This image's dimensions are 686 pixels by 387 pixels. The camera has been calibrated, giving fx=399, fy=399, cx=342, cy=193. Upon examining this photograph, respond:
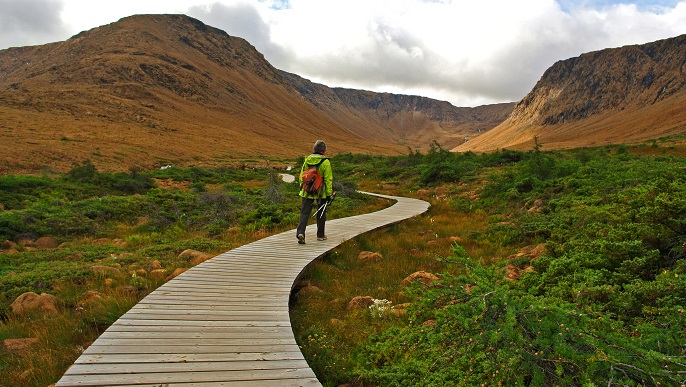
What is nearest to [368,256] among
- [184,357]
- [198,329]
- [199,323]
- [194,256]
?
[194,256]

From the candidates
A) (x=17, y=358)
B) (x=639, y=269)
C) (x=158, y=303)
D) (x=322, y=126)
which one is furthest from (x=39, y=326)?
(x=322, y=126)

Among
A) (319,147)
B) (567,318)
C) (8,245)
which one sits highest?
(319,147)

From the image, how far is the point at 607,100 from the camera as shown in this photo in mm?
97375

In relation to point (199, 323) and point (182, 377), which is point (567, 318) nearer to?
point (182, 377)

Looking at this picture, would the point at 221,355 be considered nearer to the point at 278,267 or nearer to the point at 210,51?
the point at 278,267

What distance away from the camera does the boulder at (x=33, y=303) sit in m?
5.05

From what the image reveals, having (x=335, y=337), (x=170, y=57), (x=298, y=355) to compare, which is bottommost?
(x=335, y=337)

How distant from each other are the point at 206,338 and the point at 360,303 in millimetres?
2248

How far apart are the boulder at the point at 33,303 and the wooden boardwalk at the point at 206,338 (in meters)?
1.46

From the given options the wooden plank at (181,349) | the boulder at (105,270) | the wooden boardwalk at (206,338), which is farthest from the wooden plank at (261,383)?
the boulder at (105,270)

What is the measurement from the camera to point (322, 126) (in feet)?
402

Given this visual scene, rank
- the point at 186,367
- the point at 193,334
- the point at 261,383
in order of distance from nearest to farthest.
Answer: the point at 261,383
the point at 186,367
the point at 193,334

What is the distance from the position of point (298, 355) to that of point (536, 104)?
5265 inches

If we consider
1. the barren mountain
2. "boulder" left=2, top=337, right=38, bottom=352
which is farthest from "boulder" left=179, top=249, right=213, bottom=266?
the barren mountain
